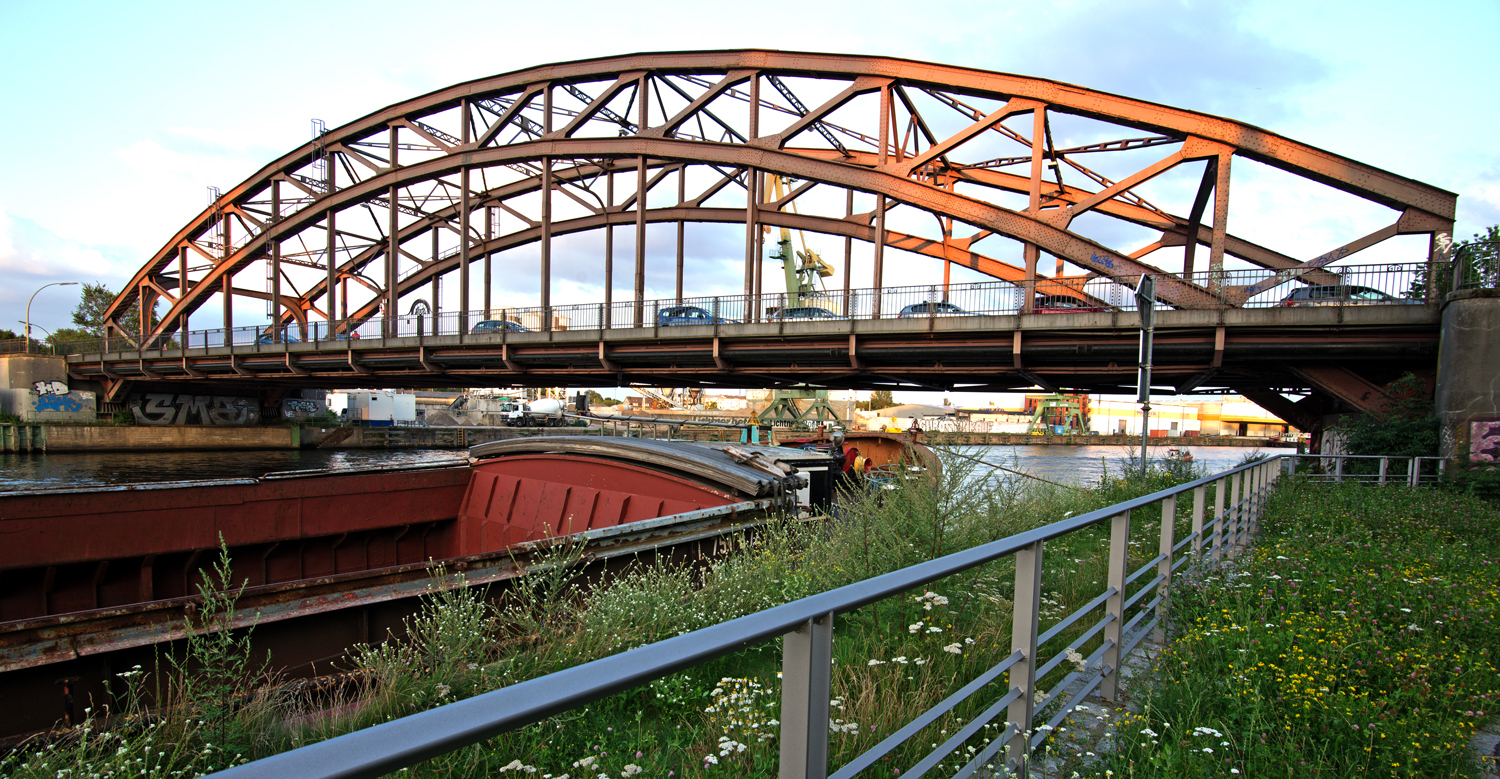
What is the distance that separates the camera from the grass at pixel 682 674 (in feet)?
10.1

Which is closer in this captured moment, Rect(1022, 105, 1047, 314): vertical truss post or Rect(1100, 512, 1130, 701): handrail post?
Rect(1100, 512, 1130, 701): handrail post

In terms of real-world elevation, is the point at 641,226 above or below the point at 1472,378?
above

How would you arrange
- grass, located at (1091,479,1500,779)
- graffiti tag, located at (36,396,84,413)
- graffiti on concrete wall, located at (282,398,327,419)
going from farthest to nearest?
1. graffiti on concrete wall, located at (282,398,327,419)
2. graffiti tag, located at (36,396,84,413)
3. grass, located at (1091,479,1500,779)

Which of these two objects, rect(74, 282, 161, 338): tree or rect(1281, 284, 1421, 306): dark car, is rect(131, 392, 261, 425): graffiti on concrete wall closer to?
rect(74, 282, 161, 338): tree

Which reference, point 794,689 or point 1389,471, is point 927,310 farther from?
point 794,689

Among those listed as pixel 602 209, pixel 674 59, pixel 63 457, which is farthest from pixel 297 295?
pixel 674 59

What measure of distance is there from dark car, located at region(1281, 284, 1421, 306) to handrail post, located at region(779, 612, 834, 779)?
63.6ft

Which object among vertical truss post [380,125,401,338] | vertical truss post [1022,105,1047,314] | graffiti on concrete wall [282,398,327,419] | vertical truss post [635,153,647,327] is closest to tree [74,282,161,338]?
graffiti on concrete wall [282,398,327,419]

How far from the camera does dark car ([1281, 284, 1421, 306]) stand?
615 inches

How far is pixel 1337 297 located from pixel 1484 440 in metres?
5.03

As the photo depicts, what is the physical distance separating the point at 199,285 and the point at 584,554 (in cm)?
5816

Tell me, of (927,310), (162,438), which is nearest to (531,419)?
(162,438)

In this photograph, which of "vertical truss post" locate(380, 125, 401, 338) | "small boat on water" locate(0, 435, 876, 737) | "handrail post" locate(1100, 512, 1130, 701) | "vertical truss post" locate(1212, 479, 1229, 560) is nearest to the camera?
Answer: "handrail post" locate(1100, 512, 1130, 701)

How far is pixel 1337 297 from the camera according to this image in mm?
16344
